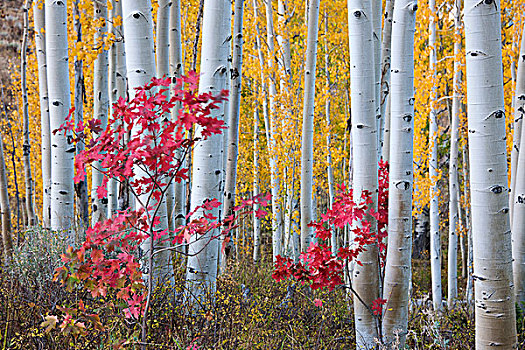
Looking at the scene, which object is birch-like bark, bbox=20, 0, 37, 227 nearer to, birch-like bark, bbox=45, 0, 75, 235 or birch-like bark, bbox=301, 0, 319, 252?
birch-like bark, bbox=45, 0, 75, 235

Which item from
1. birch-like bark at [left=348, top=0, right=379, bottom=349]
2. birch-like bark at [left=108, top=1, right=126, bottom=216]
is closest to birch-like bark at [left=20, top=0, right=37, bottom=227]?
birch-like bark at [left=108, top=1, right=126, bottom=216]

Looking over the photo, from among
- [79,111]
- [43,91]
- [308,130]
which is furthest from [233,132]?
[43,91]

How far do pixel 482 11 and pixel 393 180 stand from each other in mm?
1337

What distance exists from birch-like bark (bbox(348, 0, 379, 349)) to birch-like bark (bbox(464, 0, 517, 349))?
3.38 feet

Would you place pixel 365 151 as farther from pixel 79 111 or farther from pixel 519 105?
pixel 79 111

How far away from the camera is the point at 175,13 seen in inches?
213

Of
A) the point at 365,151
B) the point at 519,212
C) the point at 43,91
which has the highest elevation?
the point at 43,91

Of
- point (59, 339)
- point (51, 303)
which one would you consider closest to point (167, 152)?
point (59, 339)

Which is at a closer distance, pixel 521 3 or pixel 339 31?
pixel 521 3

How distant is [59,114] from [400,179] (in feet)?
12.5

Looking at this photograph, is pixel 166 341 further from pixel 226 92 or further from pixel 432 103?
pixel 432 103

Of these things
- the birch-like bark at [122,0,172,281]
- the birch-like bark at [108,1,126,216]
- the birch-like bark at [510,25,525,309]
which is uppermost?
the birch-like bark at [108,1,126,216]

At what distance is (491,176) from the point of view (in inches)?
95.4

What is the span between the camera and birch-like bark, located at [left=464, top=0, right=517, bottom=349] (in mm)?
2420
